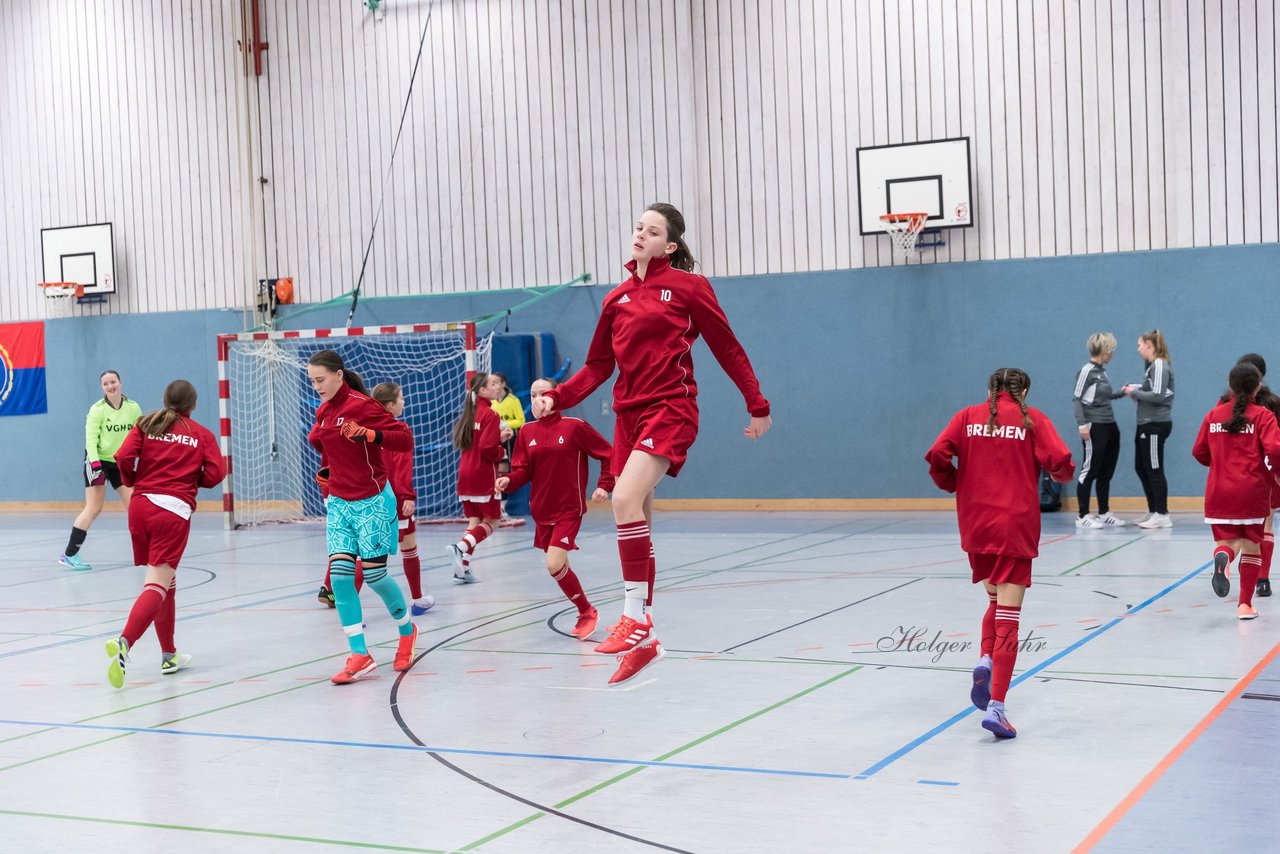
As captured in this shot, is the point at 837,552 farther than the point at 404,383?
No

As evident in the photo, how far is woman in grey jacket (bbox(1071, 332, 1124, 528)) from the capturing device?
13602 mm

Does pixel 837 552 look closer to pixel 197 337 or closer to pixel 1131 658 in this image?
pixel 1131 658

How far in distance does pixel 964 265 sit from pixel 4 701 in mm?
12080

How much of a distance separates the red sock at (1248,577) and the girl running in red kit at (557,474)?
397 centimetres

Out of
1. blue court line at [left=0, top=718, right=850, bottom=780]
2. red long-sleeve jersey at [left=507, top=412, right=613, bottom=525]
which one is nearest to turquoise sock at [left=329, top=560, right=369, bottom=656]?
blue court line at [left=0, top=718, right=850, bottom=780]

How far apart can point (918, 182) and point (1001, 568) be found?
11.1 metres

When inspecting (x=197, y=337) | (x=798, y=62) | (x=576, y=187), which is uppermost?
(x=798, y=62)

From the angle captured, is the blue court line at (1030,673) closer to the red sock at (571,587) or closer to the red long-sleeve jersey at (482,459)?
the red sock at (571,587)

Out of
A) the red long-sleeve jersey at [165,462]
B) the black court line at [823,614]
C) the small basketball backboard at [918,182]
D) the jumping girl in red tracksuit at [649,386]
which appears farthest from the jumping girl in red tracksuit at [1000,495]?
the small basketball backboard at [918,182]

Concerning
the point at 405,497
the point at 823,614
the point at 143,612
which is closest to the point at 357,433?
the point at 143,612

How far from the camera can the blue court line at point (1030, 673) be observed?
207 inches

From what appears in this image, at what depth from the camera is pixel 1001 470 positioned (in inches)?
227

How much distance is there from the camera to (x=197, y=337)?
20062mm

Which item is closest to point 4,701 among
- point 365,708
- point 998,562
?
point 365,708
